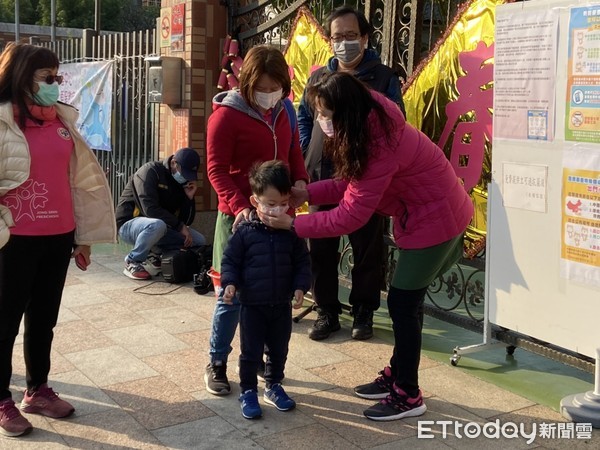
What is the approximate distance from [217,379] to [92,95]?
668 cm

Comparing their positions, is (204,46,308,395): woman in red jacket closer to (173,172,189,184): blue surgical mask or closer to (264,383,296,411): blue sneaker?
(264,383,296,411): blue sneaker

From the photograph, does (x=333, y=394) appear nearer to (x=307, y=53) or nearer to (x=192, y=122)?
(x=307, y=53)

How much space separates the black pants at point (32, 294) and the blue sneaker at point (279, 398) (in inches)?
45.3

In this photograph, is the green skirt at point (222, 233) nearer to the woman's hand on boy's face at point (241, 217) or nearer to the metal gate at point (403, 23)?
the woman's hand on boy's face at point (241, 217)

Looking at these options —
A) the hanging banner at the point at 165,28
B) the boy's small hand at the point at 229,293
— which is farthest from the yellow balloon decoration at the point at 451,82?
the hanging banner at the point at 165,28

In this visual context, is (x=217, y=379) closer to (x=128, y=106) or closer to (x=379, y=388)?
(x=379, y=388)

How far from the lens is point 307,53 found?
6633 millimetres

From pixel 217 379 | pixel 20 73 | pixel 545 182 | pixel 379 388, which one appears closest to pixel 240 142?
pixel 20 73

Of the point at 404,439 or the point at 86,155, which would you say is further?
the point at 86,155

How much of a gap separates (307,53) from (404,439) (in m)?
3.96

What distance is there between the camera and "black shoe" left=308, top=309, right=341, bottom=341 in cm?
516

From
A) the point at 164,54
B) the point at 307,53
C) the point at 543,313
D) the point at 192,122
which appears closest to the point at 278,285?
the point at 543,313

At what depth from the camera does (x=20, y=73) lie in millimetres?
3529

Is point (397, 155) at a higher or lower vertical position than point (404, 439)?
higher
